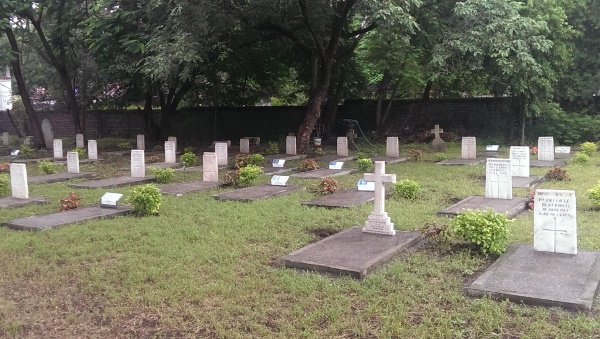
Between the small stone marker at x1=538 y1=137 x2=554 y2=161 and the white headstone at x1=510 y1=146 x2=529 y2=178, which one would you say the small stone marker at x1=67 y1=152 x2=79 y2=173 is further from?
the small stone marker at x1=538 y1=137 x2=554 y2=161

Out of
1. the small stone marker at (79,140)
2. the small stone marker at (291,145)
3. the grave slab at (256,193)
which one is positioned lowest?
the grave slab at (256,193)

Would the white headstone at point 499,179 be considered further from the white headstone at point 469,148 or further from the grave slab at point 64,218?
the white headstone at point 469,148

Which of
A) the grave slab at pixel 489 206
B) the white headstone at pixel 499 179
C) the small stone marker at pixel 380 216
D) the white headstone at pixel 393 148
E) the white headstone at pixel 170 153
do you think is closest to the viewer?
the small stone marker at pixel 380 216

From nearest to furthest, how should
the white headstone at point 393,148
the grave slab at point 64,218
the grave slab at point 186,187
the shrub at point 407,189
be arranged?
the grave slab at point 64,218
the shrub at point 407,189
the grave slab at point 186,187
the white headstone at point 393,148

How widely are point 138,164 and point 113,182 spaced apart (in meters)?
0.77

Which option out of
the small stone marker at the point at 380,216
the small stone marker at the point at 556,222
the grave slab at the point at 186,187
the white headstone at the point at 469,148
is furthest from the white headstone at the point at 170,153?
the small stone marker at the point at 556,222

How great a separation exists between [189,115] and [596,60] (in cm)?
1729

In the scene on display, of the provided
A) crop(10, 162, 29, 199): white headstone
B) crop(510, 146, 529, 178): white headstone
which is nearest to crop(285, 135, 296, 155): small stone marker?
crop(510, 146, 529, 178): white headstone

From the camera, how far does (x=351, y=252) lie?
19.1 ft

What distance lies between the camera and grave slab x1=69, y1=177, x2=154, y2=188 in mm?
11321

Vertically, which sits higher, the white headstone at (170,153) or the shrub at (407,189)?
the white headstone at (170,153)

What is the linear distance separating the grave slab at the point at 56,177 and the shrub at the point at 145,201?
5118 mm

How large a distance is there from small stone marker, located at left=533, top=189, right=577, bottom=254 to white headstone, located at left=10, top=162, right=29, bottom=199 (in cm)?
826

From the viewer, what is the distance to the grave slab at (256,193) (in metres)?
9.50
